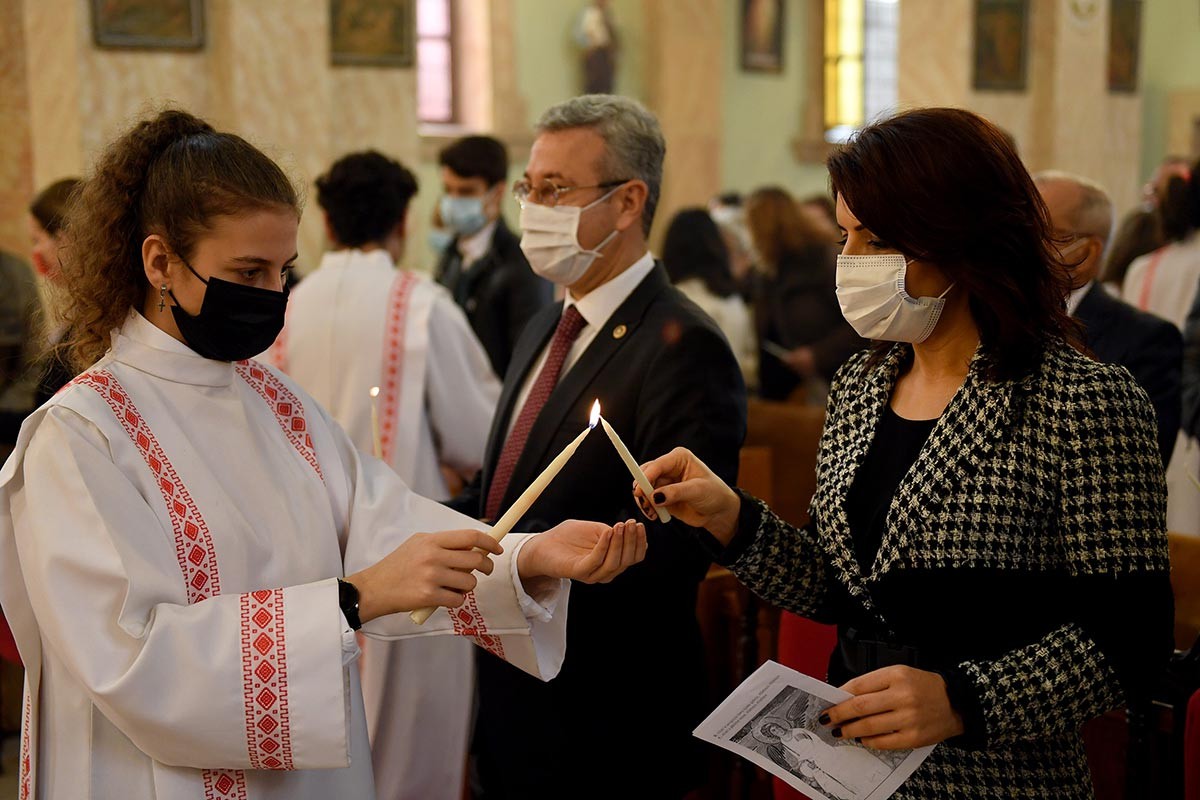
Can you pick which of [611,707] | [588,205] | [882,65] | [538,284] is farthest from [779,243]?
[882,65]

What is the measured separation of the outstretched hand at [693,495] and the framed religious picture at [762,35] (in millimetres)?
14016

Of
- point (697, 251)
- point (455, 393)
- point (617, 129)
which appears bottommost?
point (455, 393)

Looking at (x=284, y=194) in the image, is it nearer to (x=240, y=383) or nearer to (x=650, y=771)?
(x=240, y=383)

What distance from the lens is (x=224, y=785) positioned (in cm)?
199

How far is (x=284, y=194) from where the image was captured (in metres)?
2.10

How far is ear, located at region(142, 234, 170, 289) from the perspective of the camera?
2035 millimetres

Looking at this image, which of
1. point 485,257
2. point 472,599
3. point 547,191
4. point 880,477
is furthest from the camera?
point 485,257

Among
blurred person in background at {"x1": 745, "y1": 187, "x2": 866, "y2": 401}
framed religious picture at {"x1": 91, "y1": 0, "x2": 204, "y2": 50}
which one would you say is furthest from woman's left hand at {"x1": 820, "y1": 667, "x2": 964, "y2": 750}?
framed religious picture at {"x1": 91, "y1": 0, "x2": 204, "y2": 50}

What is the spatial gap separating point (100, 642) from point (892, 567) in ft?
3.89

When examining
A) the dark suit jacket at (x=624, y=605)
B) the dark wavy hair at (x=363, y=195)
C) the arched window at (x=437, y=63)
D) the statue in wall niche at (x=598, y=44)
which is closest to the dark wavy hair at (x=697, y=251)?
the dark wavy hair at (x=363, y=195)

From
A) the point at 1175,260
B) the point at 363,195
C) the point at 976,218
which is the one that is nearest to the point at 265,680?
the point at 976,218

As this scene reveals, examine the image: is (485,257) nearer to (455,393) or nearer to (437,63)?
(455,393)

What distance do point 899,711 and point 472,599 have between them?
0.81 m

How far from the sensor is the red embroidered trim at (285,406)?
2244 millimetres
